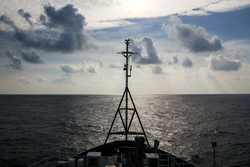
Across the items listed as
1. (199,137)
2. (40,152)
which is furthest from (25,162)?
(199,137)

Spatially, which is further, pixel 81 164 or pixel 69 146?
pixel 69 146

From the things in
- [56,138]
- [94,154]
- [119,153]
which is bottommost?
[56,138]

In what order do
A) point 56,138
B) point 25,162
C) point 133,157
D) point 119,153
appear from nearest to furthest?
1. point 133,157
2. point 119,153
3. point 25,162
4. point 56,138

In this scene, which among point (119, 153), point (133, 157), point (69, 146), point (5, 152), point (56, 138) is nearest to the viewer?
point (133, 157)

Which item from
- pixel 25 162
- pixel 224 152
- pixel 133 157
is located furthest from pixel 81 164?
pixel 224 152

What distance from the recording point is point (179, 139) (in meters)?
56.7

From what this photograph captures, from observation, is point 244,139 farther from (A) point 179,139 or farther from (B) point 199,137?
(A) point 179,139

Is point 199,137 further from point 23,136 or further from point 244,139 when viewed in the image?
point 23,136

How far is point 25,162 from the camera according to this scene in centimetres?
3722

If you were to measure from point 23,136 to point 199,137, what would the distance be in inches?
2076

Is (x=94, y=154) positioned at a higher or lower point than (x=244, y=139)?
higher

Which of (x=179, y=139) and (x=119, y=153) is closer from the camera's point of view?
(x=119, y=153)

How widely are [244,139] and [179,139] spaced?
18.9 m

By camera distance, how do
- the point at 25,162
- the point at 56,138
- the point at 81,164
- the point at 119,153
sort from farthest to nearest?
the point at 56,138 → the point at 25,162 → the point at 119,153 → the point at 81,164
